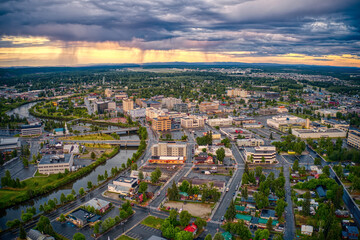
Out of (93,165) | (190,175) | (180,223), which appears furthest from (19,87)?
(180,223)

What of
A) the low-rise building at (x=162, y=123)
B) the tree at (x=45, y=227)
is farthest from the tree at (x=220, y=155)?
the tree at (x=45, y=227)

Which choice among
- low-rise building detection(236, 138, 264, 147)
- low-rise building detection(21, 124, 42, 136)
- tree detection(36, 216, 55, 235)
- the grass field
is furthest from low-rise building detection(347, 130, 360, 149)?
low-rise building detection(21, 124, 42, 136)

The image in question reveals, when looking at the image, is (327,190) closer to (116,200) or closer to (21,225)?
(116,200)

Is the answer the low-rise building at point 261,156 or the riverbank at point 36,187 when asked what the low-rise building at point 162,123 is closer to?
the riverbank at point 36,187

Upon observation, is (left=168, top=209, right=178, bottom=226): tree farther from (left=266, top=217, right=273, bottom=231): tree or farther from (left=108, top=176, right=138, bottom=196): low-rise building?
(left=266, top=217, right=273, bottom=231): tree

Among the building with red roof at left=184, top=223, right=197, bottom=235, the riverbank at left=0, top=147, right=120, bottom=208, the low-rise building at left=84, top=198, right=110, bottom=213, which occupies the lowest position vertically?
the riverbank at left=0, top=147, right=120, bottom=208

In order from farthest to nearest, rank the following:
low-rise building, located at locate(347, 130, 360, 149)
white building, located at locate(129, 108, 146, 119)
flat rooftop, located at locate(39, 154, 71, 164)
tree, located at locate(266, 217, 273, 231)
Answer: white building, located at locate(129, 108, 146, 119)
low-rise building, located at locate(347, 130, 360, 149)
flat rooftop, located at locate(39, 154, 71, 164)
tree, located at locate(266, 217, 273, 231)
